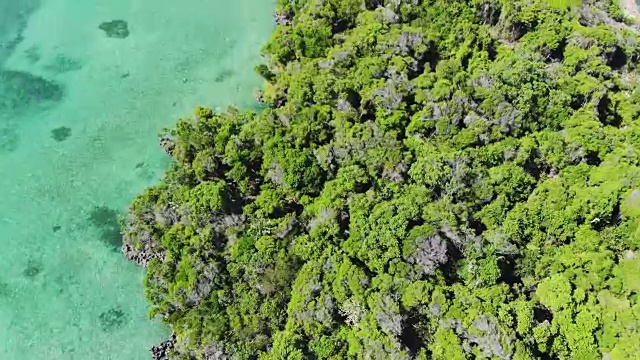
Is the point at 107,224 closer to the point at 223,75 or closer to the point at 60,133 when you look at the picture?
the point at 60,133

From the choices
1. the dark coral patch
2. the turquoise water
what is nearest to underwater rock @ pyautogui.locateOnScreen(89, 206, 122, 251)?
the turquoise water

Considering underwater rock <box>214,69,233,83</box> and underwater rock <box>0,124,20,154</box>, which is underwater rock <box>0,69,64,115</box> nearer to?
underwater rock <box>0,124,20,154</box>

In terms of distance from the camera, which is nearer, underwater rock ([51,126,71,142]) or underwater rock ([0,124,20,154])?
underwater rock ([0,124,20,154])

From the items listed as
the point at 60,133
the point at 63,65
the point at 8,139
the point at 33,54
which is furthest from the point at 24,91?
the point at 60,133

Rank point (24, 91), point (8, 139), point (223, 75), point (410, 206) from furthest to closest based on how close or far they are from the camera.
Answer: point (223, 75), point (24, 91), point (8, 139), point (410, 206)

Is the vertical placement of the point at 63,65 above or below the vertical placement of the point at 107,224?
above

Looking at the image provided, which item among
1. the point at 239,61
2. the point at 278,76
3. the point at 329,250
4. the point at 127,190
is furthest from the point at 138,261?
the point at 239,61

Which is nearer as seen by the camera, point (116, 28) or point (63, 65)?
Answer: point (63, 65)

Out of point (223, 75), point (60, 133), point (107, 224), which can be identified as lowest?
point (107, 224)
